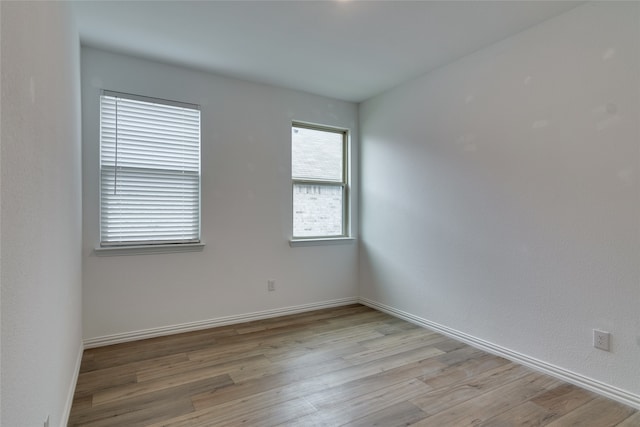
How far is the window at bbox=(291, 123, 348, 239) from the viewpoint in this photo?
3.91m

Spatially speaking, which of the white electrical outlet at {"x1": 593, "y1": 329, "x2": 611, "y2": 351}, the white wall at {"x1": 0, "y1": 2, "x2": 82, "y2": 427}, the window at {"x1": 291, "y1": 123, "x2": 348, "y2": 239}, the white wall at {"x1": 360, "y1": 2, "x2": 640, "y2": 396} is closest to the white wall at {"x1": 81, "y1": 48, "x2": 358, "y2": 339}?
the window at {"x1": 291, "y1": 123, "x2": 348, "y2": 239}

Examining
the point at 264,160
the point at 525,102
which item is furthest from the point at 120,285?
the point at 525,102

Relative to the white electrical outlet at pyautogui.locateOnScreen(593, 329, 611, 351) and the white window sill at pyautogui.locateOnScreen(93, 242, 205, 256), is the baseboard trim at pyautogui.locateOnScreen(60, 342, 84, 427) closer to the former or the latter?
the white window sill at pyautogui.locateOnScreen(93, 242, 205, 256)

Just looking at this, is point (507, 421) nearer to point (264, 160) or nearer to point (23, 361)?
point (23, 361)

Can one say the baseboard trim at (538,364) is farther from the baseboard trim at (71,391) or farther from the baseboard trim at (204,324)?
the baseboard trim at (71,391)

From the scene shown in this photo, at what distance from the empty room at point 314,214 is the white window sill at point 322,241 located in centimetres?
3

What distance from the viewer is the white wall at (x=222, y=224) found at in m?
2.86

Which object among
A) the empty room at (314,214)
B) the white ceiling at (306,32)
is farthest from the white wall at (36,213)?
the white ceiling at (306,32)

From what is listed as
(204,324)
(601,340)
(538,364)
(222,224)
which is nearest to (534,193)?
(601,340)

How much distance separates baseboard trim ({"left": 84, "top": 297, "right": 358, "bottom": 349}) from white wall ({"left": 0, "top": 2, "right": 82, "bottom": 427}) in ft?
2.87

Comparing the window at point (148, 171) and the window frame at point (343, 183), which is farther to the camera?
the window frame at point (343, 183)

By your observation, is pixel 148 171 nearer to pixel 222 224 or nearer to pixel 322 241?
pixel 222 224

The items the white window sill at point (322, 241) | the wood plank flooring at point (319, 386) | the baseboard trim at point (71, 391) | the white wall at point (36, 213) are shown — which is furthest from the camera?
the white window sill at point (322, 241)

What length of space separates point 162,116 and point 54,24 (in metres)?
1.53
